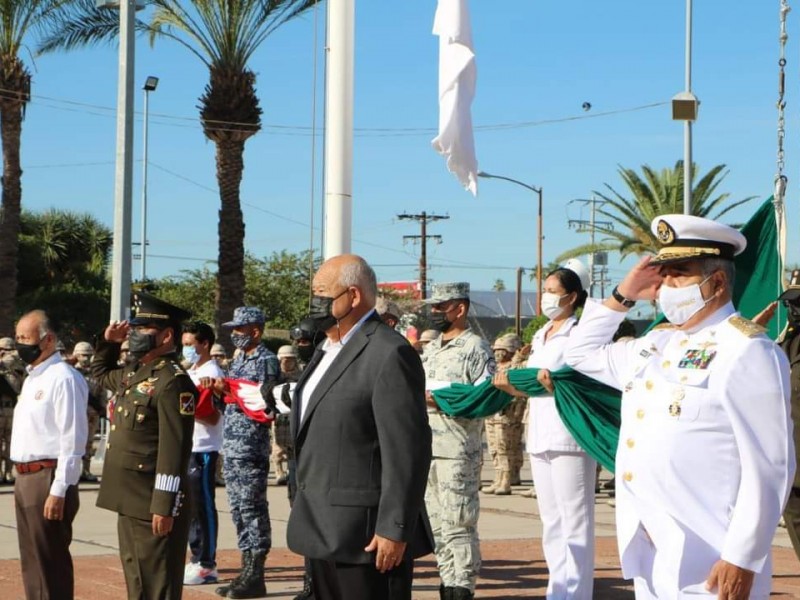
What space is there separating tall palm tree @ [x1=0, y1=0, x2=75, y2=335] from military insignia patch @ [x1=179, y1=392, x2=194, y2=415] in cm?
2227

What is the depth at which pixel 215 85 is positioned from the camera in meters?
27.2

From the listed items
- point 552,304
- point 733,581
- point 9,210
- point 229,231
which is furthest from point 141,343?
point 9,210

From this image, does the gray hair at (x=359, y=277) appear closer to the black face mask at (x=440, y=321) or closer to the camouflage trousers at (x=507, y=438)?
the black face mask at (x=440, y=321)

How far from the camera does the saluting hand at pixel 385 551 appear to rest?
5.02 metres

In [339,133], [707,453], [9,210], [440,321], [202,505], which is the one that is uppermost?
[9,210]

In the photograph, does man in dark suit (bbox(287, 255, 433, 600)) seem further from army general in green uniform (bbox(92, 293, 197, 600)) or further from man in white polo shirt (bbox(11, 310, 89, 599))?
man in white polo shirt (bbox(11, 310, 89, 599))

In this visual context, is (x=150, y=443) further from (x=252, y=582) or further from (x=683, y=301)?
(x=683, y=301)

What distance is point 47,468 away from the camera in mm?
7652

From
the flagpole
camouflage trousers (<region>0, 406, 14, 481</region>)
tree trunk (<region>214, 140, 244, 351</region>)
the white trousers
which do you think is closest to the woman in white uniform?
the white trousers

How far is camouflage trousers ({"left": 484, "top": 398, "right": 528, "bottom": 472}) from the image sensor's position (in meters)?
17.2

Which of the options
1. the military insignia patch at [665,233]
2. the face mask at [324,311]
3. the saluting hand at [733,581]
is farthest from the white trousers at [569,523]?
the saluting hand at [733,581]

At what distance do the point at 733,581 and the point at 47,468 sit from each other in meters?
4.57

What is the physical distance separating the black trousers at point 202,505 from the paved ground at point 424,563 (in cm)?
34

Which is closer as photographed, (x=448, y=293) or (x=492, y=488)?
(x=448, y=293)
